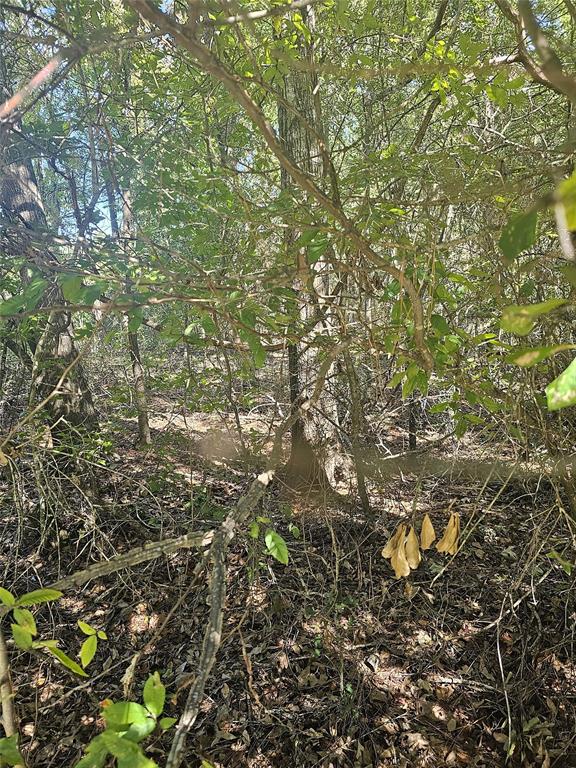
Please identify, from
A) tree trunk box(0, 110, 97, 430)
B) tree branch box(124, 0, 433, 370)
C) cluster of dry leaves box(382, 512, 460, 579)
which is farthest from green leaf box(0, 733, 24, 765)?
tree trunk box(0, 110, 97, 430)

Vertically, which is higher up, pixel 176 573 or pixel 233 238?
pixel 233 238

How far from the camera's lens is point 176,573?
11.0ft

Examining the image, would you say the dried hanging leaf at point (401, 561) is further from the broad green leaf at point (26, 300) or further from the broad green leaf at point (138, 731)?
the broad green leaf at point (26, 300)

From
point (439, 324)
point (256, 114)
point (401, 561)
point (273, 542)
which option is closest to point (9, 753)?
point (273, 542)

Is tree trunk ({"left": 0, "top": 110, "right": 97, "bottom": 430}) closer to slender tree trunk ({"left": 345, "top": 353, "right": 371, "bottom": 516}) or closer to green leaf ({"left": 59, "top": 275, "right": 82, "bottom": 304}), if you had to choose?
slender tree trunk ({"left": 345, "top": 353, "right": 371, "bottom": 516})

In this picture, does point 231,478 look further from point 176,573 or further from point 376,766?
point 376,766

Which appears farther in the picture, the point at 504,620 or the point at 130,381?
the point at 130,381

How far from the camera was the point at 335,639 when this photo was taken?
2865 mm

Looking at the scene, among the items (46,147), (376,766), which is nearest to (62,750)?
(376,766)

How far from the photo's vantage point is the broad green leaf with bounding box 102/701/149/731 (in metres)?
0.79

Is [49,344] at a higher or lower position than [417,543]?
higher

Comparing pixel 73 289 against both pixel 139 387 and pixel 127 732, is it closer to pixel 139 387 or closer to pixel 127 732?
pixel 127 732

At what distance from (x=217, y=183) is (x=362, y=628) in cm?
275

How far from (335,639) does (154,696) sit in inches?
90.6
